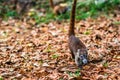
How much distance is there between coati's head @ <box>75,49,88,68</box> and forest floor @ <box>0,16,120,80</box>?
97mm

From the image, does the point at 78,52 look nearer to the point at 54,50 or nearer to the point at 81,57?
the point at 81,57

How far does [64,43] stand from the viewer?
7871mm

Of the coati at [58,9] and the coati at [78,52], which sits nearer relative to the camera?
the coati at [78,52]

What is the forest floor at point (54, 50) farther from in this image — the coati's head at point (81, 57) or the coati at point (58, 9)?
the coati at point (58, 9)

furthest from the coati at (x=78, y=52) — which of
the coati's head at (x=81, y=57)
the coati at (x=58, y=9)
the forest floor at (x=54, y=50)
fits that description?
the coati at (x=58, y=9)

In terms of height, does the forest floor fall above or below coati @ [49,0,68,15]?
below

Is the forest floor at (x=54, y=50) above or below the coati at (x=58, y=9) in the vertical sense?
below

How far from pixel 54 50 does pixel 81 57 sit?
142cm

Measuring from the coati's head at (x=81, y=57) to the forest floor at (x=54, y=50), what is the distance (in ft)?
0.32

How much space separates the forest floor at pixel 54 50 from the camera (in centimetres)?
587

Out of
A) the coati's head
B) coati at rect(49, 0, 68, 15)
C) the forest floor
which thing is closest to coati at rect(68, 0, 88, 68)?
the coati's head

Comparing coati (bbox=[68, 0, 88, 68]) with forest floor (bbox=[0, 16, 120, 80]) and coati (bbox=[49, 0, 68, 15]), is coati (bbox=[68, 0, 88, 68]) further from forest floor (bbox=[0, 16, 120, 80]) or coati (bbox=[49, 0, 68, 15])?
coati (bbox=[49, 0, 68, 15])

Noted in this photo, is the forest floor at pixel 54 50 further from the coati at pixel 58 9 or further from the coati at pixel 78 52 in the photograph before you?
the coati at pixel 58 9

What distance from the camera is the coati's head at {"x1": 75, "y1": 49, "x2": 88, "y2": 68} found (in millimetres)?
5941
